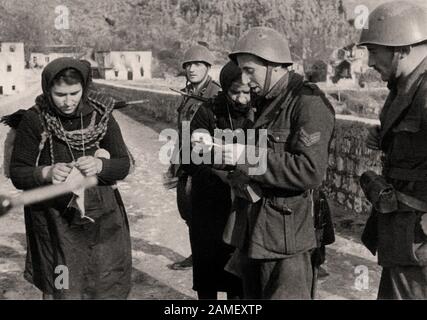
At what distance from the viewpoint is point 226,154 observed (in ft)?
9.84

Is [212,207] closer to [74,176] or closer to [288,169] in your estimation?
[74,176]

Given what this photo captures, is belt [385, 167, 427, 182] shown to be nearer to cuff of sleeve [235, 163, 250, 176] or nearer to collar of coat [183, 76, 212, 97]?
cuff of sleeve [235, 163, 250, 176]

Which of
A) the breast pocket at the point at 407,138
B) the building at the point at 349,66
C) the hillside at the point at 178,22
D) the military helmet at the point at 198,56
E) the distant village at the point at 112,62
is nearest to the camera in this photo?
the breast pocket at the point at 407,138

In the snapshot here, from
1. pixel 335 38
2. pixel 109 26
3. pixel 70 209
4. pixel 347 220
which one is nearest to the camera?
pixel 70 209

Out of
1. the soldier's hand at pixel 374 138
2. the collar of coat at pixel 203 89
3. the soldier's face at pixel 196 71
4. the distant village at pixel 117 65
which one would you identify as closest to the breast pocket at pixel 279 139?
the soldier's hand at pixel 374 138

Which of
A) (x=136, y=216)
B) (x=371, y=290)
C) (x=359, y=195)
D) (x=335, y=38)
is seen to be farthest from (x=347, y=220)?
(x=335, y=38)

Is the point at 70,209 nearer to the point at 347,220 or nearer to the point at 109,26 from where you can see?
the point at 347,220

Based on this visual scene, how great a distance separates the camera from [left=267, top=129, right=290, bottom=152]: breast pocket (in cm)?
305

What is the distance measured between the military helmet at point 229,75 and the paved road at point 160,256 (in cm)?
210

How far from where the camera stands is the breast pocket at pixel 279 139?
120 inches

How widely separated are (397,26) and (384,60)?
0.19 metres

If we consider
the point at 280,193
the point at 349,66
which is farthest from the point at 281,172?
the point at 349,66

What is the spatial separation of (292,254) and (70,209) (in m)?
1.42

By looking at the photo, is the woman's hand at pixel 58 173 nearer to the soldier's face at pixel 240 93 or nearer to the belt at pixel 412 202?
the soldier's face at pixel 240 93
